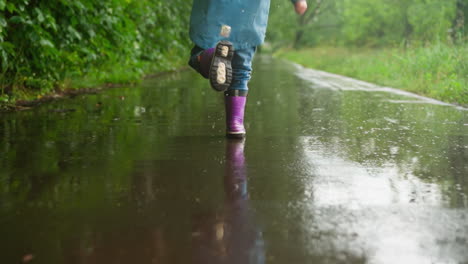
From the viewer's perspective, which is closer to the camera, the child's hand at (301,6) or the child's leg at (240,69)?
the child's hand at (301,6)

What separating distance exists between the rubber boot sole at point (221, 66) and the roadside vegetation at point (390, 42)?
0.91 m

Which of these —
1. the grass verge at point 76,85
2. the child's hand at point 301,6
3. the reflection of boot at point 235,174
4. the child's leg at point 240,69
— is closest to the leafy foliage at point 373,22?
the child's hand at point 301,6

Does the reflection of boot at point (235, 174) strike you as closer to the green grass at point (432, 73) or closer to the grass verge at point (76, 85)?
the grass verge at point (76, 85)

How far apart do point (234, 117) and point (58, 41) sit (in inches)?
146

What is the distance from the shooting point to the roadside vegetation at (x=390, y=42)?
34.9 feet

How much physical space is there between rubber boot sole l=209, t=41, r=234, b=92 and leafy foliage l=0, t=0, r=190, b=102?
240cm

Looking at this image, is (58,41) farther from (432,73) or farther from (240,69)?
(432,73)

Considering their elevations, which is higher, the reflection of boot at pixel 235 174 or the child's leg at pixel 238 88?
the child's leg at pixel 238 88

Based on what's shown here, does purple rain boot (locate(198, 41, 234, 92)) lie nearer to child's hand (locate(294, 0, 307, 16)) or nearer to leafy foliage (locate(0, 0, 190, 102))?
child's hand (locate(294, 0, 307, 16))

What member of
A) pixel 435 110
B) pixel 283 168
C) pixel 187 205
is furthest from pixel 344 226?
pixel 435 110

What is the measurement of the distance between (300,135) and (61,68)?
13.8ft

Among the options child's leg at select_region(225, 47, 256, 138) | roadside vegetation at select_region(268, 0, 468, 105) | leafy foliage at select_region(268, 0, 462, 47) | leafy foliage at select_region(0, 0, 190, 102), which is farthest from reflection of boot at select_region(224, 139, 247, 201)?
leafy foliage at select_region(0, 0, 190, 102)

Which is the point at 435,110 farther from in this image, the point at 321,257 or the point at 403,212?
the point at 321,257

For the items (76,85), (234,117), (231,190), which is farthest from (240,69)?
(76,85)
